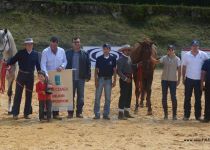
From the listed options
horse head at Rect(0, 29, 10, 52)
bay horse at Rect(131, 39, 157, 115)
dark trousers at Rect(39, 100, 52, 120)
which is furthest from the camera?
bay horse at Rect(131, 39, 157, 115)

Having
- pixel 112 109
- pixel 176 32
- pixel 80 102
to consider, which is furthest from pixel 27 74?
pixel 176 32

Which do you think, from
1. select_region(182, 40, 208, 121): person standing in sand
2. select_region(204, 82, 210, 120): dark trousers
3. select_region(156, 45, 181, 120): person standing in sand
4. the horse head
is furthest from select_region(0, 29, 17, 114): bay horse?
select_region(204, 82, 210, 120): dark trousers

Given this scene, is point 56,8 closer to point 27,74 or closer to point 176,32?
point 176,32

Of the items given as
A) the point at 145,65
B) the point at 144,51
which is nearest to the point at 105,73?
the point at 145,65

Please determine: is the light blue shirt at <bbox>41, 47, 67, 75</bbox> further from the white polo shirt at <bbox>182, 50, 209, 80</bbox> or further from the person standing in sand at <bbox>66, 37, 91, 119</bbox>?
Answer: the white polo shirt at <bbox>182, 50, 209, 80</bbox>

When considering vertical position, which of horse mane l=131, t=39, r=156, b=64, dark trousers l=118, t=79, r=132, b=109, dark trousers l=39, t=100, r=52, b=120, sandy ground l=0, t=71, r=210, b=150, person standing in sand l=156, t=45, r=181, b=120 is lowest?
→ sandy ground l=0, t=71, r=210, b=150

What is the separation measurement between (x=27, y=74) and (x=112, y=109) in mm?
3128

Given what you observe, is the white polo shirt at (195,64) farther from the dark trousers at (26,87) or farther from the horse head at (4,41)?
the horse head at (4,41)

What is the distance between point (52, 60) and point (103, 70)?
3.89 ft

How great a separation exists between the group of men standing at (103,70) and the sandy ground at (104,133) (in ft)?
1.24

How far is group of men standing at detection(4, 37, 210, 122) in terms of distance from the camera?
12.5m

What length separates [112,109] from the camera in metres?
14.8

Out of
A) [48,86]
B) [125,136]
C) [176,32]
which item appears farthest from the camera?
[176,32]

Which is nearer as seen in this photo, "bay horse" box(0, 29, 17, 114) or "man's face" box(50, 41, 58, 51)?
"man's face" box(50, 41, 58, 51)
